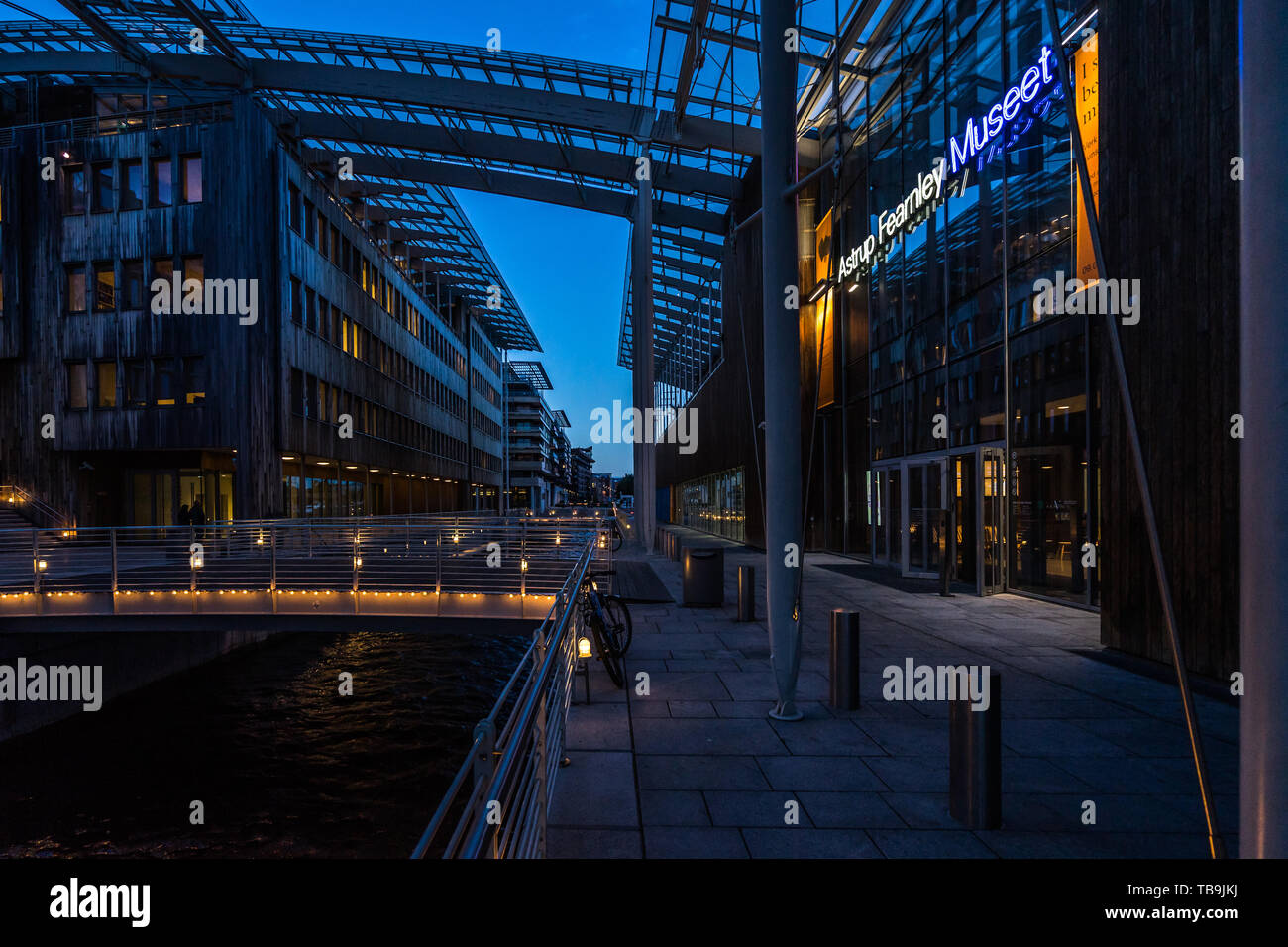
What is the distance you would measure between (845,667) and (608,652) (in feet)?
7.82

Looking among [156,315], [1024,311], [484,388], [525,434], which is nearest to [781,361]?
[1024,311]

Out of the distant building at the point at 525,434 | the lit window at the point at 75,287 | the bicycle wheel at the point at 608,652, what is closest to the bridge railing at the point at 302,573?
the bicycle wheel at the point at 608,652

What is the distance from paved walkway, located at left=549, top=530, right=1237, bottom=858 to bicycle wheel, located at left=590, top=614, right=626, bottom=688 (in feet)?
0.57

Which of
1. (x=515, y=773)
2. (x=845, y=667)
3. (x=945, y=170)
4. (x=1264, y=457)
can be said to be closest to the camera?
(x=1264, y=457)

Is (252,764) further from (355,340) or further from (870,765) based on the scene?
(355,340)

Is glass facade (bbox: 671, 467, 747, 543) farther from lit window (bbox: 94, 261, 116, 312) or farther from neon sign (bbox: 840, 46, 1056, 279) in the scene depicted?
lit window (bbox: 94, 261, 116, 312)

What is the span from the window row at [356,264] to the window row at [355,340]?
6.87 feet

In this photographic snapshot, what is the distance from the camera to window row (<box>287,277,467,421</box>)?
1127 inches

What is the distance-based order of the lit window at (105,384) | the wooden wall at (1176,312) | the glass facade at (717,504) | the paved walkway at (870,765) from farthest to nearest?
the glass facade at (717,504) < the lit window at (105,384) < the wooden wall at (1176,312) < the paved walkway at (870,765)

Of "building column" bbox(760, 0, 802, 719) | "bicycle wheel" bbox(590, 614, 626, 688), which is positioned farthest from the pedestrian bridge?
"building column" bbox(760, 0, 802, 719)

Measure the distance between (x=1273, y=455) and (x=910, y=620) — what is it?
898 centimetres

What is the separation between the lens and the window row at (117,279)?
25578mm

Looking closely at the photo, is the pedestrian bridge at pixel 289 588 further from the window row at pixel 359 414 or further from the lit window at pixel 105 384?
A: the window row at pixel 359 414

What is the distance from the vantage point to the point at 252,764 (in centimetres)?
1147
